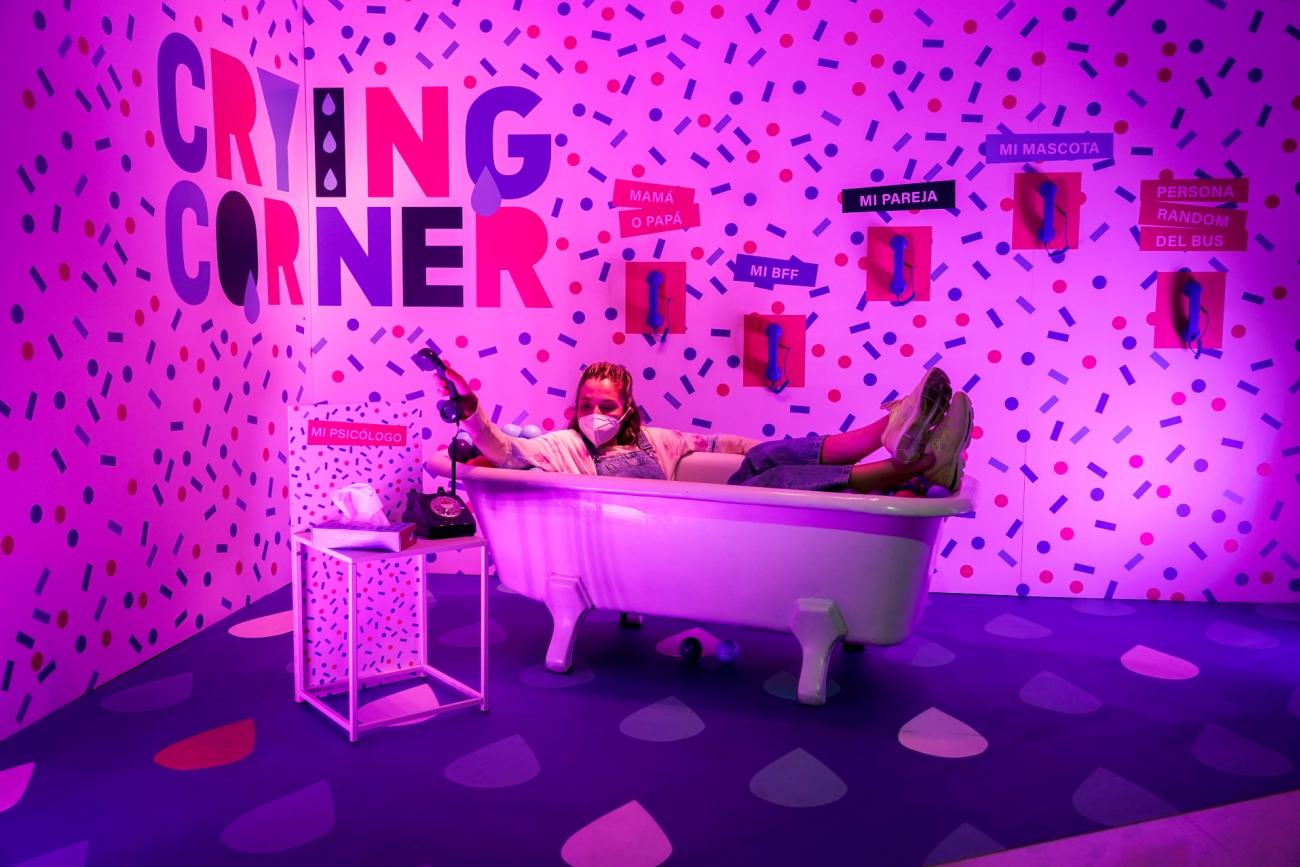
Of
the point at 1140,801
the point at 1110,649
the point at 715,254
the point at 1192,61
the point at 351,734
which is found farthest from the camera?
the point at 715,254

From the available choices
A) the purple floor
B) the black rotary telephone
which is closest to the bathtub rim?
the black rotary telephone

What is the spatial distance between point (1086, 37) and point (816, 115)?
105 cm

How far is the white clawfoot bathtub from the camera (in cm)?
259

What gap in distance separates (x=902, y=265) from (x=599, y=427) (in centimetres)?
143

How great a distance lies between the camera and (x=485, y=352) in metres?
3.97

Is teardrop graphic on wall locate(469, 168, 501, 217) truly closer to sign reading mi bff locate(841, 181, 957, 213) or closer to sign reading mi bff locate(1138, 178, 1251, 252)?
sign reading mi bff locate(841, 181, 957, 213)

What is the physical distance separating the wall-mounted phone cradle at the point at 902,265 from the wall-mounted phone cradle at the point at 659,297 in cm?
76

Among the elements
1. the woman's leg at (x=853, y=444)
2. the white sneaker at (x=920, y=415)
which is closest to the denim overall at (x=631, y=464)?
the woman's leg at (x=853, y=444)

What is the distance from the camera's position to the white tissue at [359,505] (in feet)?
8.02

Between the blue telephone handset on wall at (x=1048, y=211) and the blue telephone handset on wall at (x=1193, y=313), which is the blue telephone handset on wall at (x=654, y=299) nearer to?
the blue telephone handset on wall at (x=1048, y=211)

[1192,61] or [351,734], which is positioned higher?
[1192,61]

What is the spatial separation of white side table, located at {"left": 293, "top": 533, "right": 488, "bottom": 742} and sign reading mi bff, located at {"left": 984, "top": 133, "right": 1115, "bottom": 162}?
2.56 m

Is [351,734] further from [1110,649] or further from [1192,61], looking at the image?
[1192,61]

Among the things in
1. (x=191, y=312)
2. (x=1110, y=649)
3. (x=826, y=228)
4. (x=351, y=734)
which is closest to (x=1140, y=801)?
(x=1110, y=649)
